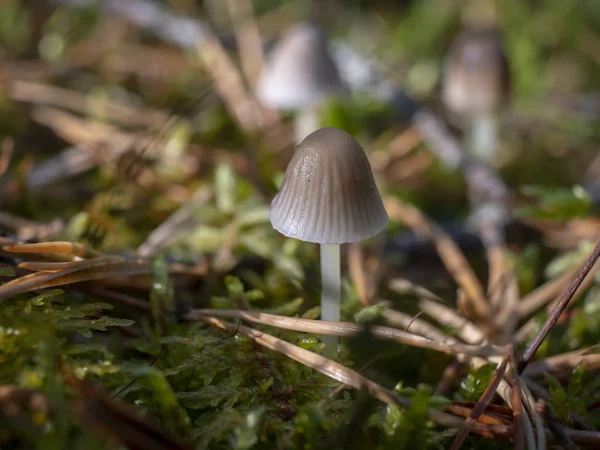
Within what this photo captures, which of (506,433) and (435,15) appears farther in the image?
(435,15)

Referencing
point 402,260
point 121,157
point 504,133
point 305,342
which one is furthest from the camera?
point 504,133

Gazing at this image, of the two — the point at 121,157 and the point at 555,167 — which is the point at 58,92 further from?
the point at 555,167

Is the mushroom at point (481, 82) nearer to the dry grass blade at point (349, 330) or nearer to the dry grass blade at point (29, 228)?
the dry grass blade at point (349, 330)

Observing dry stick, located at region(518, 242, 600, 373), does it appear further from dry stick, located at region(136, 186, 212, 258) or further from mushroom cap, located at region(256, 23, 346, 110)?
mushroom cap, located at region(256, 23, 346, 110)

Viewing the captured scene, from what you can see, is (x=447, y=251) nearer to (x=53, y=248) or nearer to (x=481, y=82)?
(x=481, y=82)

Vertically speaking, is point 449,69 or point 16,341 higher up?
point 449,69

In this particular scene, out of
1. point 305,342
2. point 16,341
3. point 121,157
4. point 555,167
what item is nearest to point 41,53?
point 121,157

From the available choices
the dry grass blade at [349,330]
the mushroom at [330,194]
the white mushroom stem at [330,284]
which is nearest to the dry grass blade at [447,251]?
the dry grass blade at [349,330]
